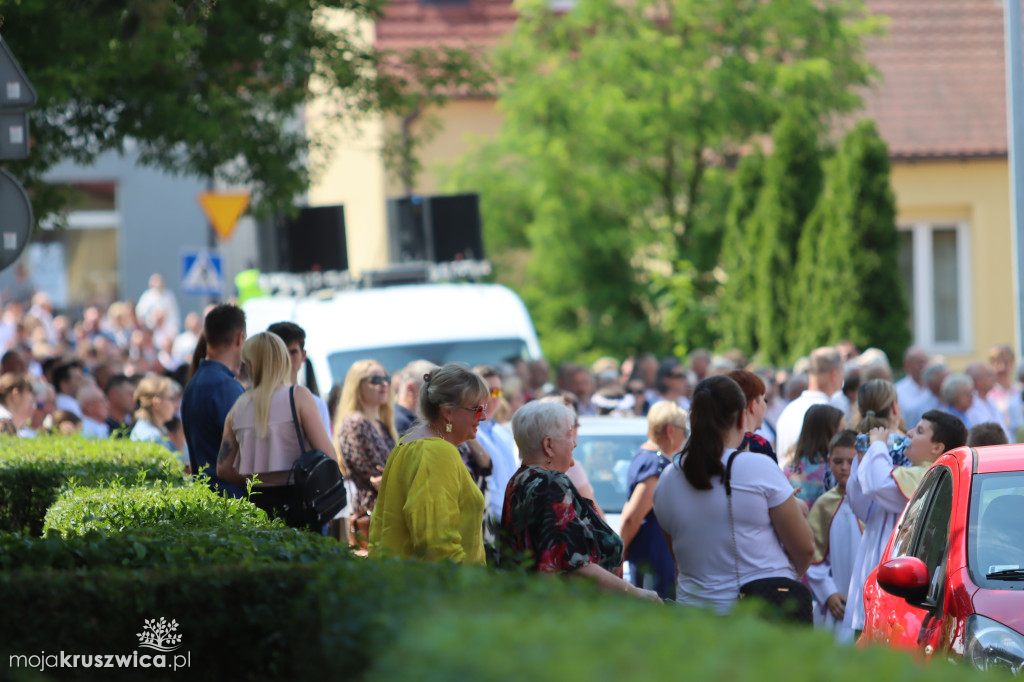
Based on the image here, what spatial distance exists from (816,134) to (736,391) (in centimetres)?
1700

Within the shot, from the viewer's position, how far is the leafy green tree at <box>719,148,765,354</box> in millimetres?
21516

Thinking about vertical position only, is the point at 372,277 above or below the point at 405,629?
above

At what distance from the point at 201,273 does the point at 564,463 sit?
12934 millimetres

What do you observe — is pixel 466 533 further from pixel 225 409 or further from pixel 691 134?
pixel 691 134

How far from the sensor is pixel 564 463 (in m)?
5.38

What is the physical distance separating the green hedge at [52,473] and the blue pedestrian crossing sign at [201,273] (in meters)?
9.80

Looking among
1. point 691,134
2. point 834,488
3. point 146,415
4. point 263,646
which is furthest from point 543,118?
point 263,646

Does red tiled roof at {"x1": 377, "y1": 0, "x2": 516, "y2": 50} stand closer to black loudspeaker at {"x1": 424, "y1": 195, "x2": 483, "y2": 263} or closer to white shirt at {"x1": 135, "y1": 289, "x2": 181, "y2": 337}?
white shirt at {"x1": 135, "y1": 289, "x2": 181, "y2": 337}

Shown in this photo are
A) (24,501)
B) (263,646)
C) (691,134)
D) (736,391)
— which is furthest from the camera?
(691,134)

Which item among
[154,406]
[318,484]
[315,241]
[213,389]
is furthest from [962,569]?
[315,241]

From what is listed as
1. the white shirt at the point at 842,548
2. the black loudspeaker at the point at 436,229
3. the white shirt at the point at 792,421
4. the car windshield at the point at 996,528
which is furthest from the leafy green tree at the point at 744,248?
the car windshield at the point at 996,528

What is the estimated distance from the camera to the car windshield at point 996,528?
5133mm

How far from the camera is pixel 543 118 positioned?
21.6m

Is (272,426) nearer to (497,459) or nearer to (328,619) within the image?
(497,459)
